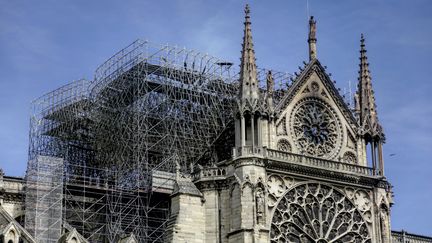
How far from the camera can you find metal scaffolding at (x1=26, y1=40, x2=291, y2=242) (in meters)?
54.0

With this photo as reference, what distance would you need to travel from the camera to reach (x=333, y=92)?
56531 mm

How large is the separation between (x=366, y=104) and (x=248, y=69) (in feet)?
26.9

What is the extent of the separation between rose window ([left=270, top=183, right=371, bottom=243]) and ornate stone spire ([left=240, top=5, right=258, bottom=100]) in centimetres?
577

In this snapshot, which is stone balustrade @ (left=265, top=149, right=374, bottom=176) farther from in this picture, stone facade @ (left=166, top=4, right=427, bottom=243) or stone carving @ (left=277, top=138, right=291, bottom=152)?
stone carving @ (left=277, top=138, right=291, bottom=152)

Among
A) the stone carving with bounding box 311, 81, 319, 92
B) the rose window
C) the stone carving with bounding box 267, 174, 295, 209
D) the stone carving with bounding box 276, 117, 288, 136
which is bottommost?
the rose window

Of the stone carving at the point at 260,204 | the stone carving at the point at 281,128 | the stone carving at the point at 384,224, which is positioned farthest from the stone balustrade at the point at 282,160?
the stone carving at the point at 384,224

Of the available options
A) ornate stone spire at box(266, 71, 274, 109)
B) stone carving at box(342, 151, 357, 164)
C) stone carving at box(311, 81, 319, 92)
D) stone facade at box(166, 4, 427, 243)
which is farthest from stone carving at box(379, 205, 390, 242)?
ornate stone spire at box(266, 71, 274, 109)

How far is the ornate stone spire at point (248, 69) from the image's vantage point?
5256cm

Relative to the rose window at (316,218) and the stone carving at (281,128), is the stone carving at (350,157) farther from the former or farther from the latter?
the stone carving at (281,128)

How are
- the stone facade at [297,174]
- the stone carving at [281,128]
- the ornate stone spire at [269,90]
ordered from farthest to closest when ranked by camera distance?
the stone carving at [281,128]
the ornate stone spire at [269,90]
the stone facade at [297,174]

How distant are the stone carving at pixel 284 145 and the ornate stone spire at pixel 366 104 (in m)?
5.47

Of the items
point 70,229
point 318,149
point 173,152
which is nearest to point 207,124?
point 173,152

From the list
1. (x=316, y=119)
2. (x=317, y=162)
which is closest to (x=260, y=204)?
(x=317, y=162)

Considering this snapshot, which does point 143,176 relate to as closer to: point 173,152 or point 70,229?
point 173,152
